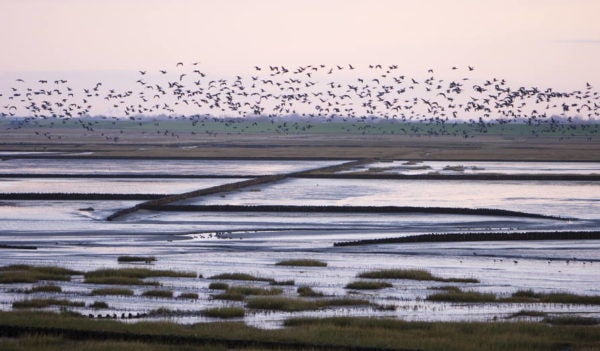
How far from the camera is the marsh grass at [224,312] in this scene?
74.5 feet

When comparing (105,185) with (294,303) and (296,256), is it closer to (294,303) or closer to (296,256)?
(296,256)

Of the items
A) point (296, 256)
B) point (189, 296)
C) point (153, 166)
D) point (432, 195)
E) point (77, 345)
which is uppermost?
point (153, 166)

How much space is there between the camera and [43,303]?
23906mm

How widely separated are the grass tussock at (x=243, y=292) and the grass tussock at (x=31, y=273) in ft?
15.2

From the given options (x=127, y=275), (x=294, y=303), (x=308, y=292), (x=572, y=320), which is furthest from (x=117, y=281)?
(x=572, y=320)

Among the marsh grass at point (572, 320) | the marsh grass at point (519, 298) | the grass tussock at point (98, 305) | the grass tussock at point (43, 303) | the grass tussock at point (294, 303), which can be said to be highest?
the grass tussock at point (43, 303)

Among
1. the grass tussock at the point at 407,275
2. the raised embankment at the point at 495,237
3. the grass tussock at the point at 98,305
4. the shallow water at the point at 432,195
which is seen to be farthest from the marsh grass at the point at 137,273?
the shallow water at the point at 432,195

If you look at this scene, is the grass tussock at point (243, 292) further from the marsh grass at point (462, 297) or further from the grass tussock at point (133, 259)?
the grass tussock at point (133, 259)

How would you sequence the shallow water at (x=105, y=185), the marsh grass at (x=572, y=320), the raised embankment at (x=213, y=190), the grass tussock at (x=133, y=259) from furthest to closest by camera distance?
1. the shallow water at (x=105, y=185)
2. the raised embankment at (x=213, y=190)
3. the grass tussock at (x=133, y=259)
4. the marsh grass at (x=572, y=320)

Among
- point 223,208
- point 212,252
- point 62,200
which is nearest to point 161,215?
point 223,208

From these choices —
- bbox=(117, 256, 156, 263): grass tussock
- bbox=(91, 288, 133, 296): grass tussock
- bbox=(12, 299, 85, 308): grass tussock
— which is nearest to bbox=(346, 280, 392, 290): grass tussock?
bbox=(91, 288, 133, 296): grass tussock

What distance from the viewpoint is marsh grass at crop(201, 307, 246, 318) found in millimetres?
22703

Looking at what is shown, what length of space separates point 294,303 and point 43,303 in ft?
17.3

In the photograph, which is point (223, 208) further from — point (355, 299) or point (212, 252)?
point (355, 299)
